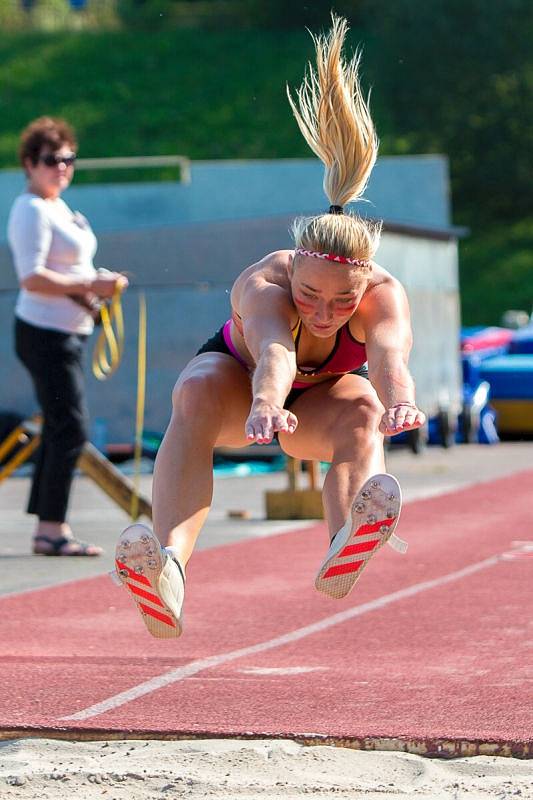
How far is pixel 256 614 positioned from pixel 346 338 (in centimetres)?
235

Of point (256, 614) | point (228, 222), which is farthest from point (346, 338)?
point (228, 222)

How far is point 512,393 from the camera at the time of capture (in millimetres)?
19250

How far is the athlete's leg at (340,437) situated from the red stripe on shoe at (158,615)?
581mm

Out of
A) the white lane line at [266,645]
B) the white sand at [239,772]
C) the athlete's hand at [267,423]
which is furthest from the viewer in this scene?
the white lane line at [266,645]

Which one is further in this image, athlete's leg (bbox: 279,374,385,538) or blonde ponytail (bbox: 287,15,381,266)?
blonde ponytail (bbox: 287,15,381,266)

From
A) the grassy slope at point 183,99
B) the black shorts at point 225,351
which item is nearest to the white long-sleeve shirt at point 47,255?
the black shorts at point 225,351

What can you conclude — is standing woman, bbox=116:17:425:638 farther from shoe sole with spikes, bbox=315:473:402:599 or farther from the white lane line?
the white lane line

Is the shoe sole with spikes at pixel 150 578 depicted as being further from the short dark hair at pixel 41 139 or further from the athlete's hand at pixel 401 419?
the short dark hair at pixel 41 139

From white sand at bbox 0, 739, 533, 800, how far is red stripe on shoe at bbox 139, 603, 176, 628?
0.37 m

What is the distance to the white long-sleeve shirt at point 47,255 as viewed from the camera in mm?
8242

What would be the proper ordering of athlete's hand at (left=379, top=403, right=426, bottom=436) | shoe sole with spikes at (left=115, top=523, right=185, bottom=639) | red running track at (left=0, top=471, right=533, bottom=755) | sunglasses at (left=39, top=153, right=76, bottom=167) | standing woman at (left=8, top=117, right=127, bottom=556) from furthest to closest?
sunglasses at (left=39, top=153, right=76, bottom=167), standing woman at (left=8, top=117, right=127, bottom=556), red running track at (left=0, top=471, right=533, bottom=755), shoe sole with spikes at (left=115, top=523, right=185, bottom=639), athlete's hand at (left=379, top=403, right=426, bottom=436)

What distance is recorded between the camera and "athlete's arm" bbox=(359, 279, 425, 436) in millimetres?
4312

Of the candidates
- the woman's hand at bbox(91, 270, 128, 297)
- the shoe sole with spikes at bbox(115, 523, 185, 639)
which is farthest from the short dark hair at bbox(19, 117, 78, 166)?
the shoe sole with spikes at bbox(115, 523, 185, 639)

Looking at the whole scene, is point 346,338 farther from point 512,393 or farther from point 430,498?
point 512,393
